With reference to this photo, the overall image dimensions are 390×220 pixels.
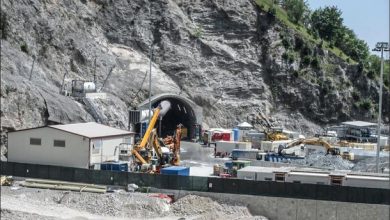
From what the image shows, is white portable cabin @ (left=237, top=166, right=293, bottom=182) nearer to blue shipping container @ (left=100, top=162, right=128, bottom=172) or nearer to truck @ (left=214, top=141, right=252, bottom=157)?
blue shipping container @ (left=100, top=162, right=128, bottom=172)

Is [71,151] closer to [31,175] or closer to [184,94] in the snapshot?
[31,175]

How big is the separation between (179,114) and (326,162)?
2470 centimetres

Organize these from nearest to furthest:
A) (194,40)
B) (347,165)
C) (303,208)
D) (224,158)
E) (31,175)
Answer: (303,208) < (31,175) < (347,165) < (224,158) < (194,40)

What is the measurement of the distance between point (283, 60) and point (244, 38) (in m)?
5.43

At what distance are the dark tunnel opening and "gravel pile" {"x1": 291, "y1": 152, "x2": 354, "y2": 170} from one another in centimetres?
1808

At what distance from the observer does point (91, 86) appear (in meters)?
64.4

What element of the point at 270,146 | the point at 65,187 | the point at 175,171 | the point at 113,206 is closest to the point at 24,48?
the point at 270,146

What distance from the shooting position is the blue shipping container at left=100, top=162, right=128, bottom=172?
45.4m

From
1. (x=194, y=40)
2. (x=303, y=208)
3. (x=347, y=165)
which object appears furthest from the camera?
(x=194, y=40)

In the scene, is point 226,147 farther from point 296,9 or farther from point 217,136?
point 296,9

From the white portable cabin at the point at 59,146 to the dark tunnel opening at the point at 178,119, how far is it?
25.7m

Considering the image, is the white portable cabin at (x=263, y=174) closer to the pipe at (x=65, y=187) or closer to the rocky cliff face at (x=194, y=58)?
the pipe at (x=65, y=187)

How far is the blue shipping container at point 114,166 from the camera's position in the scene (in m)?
45.4

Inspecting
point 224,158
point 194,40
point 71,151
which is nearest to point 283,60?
point 194,40
